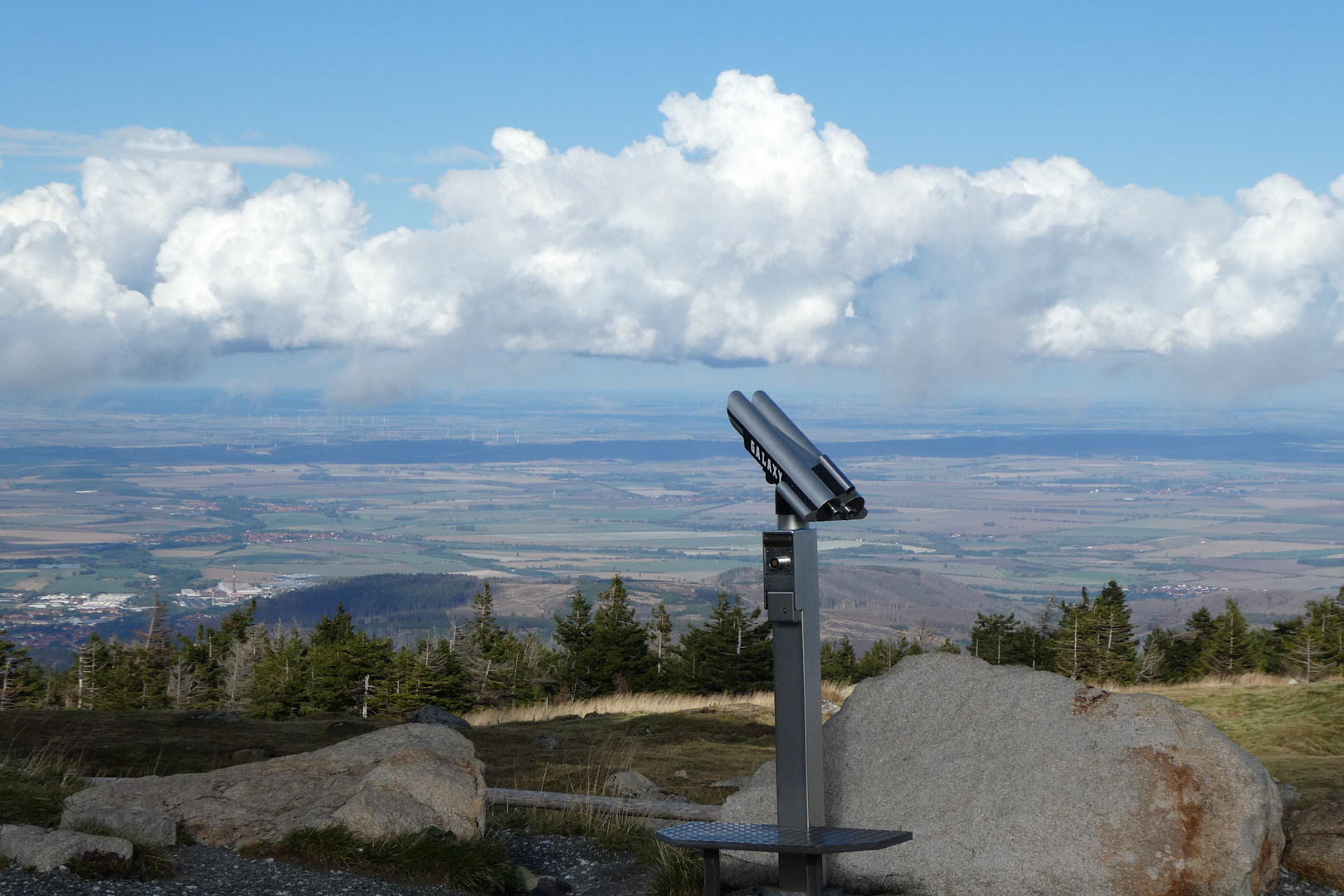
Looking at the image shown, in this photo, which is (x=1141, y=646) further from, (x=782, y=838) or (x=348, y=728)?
(x=782, y=838)

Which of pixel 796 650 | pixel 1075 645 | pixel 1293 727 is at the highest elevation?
pixel 796 650

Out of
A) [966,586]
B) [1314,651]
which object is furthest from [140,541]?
[1314,651]

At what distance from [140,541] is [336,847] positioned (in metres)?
186

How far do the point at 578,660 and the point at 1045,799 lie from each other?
3667 centimetres

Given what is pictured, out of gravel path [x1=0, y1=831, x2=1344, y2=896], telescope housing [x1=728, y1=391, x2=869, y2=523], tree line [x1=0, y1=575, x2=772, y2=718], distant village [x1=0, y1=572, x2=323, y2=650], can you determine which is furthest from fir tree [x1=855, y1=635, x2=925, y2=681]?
distant village [x1=0, y1=572, x2=323, y2=650]

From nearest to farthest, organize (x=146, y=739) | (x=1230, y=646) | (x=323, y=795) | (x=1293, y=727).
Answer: (x=323, y=795)
(x=1293, y=727)
(x=146, y=739)
(x=1230, y=646)

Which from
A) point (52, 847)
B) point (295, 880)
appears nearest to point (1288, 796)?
point (295, 880)

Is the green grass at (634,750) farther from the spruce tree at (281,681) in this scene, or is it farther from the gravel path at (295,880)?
the spruce tree at (281,681)

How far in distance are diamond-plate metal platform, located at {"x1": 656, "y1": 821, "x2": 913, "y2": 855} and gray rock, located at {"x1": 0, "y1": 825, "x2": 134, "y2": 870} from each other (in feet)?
13.3

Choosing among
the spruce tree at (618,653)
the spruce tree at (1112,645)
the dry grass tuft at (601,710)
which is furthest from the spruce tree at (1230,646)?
the dry grass tuft at (601,710)

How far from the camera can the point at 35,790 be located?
9945 millimetres

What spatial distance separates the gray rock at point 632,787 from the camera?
13.4 metres

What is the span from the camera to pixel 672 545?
150750mm

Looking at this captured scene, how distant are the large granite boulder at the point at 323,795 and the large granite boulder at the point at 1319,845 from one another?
6.43m
